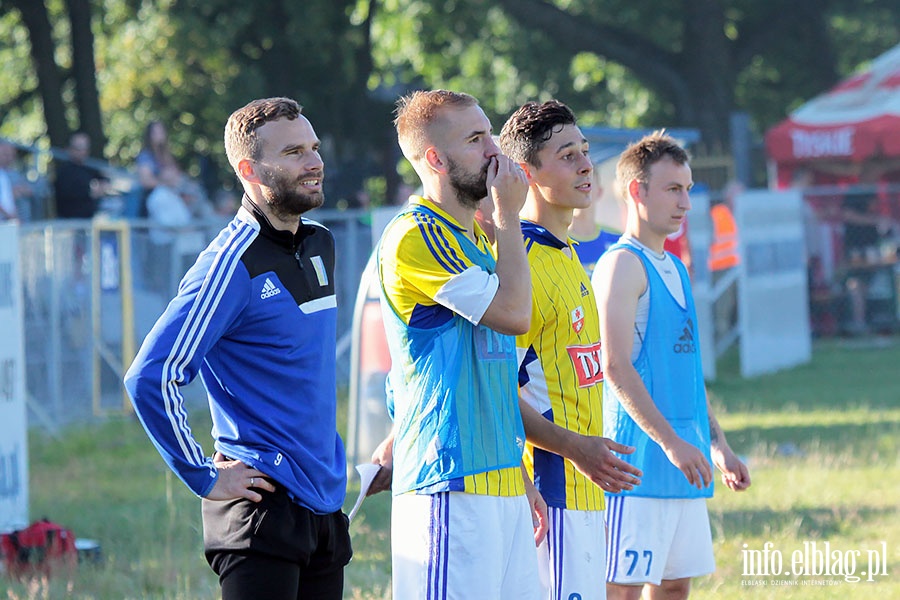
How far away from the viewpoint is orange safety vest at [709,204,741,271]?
16531mm

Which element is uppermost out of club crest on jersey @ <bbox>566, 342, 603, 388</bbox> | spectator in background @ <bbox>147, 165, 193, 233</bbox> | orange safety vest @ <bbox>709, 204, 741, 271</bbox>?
spectator in background @ <bbox>147, 165, 193, 233</bbox>

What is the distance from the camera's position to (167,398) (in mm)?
3703

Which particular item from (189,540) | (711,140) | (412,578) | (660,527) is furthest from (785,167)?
(412,578)

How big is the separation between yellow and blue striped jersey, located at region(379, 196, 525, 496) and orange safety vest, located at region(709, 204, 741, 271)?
12.9 metres

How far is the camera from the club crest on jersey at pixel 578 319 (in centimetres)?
434

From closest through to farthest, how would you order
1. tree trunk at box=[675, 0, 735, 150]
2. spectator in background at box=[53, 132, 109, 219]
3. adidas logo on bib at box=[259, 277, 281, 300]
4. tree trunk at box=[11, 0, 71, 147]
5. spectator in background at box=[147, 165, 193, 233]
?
adidas logo on bib at box=[259, 277, 281, 300] → spectator in background at box=[147, 165, 193, 233] → spectator in background at box=[53, 132, 109, 219] → tree trunk at box=[11, 0, 71, 147] → tree trunk at box=[675, 0, 735, 150]

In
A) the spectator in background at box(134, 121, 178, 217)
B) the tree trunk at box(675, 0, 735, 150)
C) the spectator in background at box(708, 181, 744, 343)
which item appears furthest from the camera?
the tree trunk at box(675, 0, 735, 150)

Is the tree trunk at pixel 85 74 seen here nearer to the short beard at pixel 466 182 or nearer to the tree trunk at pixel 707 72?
the tree trunk at pixel 707 72

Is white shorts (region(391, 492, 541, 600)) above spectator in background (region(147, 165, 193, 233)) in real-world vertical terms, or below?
below

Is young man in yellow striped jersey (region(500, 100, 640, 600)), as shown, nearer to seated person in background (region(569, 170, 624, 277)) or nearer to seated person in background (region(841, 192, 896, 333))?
seated person in background (region(569, 170, 624, 277))

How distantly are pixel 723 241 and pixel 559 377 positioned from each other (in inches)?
503

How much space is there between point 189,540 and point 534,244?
165 inches

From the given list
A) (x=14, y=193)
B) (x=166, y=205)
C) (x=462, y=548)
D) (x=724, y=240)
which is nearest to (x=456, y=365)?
(x=462, y=548)

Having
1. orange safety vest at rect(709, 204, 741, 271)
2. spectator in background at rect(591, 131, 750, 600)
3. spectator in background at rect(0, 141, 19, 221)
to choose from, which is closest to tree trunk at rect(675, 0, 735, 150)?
orange safety vest at rect(709, 204, 741, 271)
